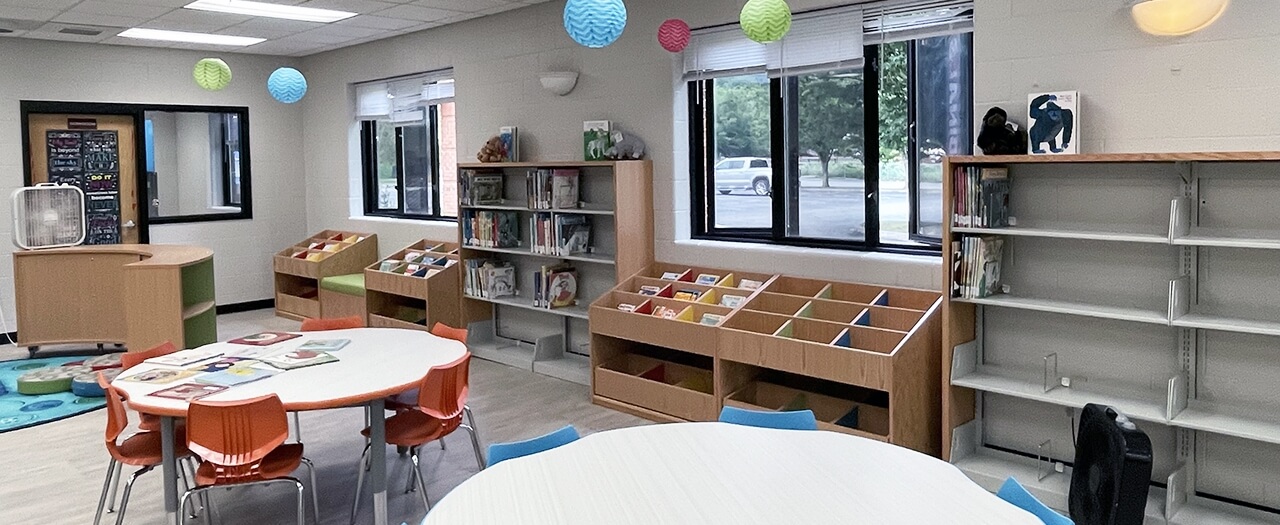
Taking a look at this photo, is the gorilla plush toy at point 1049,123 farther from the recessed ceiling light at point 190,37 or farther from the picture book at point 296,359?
the recessed ceiling light at point 190,37

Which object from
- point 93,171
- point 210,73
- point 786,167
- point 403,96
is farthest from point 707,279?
point 93,171

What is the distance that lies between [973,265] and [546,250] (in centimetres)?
332

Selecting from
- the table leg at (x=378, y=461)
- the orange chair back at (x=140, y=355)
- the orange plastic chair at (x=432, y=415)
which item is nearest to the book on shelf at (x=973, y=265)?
the orange plastic chair at (x=432, y=415)

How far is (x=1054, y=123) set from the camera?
4180mm

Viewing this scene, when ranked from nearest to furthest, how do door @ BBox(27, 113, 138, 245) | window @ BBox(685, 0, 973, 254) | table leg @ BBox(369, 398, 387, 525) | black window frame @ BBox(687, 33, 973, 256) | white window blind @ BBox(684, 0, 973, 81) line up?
table leg @ BBox(369, 398, 387, 525) → white window blind @ BBox(684, 0, 973, 81) → window @ BBox(685, 0, 973, 254) → black window frame @ BBox(687, 33, 973, 256) → door @ BBox(27, 113, 138, 245)

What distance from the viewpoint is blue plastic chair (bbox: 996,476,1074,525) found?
236 centimetres

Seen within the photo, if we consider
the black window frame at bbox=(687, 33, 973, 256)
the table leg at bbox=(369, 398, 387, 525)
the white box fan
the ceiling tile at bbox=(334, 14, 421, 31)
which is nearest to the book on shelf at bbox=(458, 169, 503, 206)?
the ceiling tile at bbox=(334, 14, 421, 31)

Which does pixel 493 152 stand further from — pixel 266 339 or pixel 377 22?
pixel 266 339

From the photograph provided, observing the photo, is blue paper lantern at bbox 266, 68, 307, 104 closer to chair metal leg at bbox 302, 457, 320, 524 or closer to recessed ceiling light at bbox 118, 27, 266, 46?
recessed ceiling light at bbox 118, 27, 266, 46

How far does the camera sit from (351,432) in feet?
18.1

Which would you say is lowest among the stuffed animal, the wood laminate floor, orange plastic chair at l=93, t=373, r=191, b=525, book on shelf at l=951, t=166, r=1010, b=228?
the wood laminate floor

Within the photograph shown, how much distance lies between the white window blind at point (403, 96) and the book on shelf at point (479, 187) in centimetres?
119

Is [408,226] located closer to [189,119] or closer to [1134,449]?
[189,119]

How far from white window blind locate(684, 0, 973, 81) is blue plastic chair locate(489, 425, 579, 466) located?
3147 millimetres
